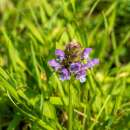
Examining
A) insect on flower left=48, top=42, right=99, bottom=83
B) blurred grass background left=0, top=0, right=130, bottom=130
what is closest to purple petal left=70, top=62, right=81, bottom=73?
insect on flower left=48, top=42, right=99, bottom=83

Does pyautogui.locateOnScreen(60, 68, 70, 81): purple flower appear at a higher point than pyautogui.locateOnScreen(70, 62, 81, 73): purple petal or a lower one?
lower

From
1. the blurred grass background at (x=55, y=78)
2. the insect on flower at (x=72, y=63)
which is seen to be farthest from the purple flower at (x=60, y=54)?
the blurred grass background at (x=55, y=78)

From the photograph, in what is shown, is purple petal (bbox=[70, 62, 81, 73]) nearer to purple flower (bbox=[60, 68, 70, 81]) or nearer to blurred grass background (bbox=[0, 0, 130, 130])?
purple flower (bbox=[60, 68, 70, 81])

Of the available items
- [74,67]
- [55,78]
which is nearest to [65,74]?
[74,67]

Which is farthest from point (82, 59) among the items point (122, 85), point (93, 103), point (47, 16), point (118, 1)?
point (47, 16)

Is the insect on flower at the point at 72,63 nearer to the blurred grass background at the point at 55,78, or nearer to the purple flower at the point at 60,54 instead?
the purple flower at the point at 60,54

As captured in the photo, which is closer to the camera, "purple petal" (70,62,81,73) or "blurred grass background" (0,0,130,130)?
"purple petal" (70,62,81,73)

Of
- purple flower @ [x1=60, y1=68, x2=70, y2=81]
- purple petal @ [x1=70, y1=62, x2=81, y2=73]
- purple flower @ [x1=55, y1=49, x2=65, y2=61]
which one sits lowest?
purple flower @ [x1=60, y1=68, x2=70, y2=81]

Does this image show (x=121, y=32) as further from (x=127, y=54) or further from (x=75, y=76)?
(x=75, y=76)
